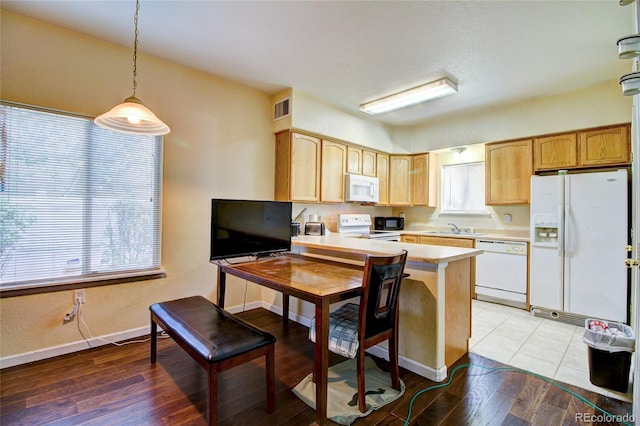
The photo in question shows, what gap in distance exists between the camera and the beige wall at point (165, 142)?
7.52 feet

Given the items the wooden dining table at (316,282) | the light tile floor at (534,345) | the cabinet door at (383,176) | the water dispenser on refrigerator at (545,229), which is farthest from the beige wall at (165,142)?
the water dispenser on refrigerator at (545,229)

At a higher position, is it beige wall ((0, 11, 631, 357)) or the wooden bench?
beige wall ((0, 11, 631, 357))

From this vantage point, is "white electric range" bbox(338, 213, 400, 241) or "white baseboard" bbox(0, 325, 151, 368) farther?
"white electric range" bbox(338, 213, 400, 241)

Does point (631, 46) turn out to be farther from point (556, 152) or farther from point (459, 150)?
point (459, 150)

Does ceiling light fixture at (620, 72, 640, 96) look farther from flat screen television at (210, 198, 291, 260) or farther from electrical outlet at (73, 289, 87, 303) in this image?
electrical outlet at (73, 289, 87, 303)

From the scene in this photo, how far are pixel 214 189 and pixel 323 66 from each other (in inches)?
A: 69.8

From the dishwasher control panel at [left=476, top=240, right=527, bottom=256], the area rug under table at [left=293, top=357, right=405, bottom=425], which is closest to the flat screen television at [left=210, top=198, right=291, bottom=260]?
the area rug under table at [left=293, top=357, right=405, bottom=425]

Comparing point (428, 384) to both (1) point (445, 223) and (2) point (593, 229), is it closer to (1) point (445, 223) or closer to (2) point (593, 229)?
(2) point (593, 229)

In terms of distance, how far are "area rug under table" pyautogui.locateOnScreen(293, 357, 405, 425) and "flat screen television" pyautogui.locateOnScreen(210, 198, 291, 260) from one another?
3.72 ft

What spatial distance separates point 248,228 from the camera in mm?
2600

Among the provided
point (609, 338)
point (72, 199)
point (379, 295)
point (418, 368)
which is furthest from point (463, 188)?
point (72, 199)

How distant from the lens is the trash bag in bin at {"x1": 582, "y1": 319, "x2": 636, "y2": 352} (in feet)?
6.46

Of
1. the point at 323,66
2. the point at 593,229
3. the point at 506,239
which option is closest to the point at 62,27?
the point at 323,66

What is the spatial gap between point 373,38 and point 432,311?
2.27 meters
